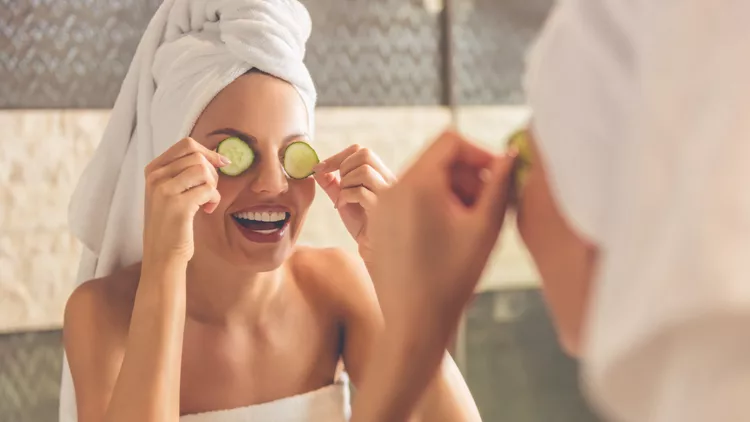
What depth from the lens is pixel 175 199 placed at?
0.79 metres

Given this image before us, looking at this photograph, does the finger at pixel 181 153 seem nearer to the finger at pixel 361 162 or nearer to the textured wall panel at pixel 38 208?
the finger at pixel 361 162

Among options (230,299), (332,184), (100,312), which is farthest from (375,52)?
(100,312)

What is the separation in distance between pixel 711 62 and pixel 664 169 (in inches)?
2.0

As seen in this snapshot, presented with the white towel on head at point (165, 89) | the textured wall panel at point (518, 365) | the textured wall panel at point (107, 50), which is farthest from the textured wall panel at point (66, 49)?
the textured wall panel at point (518, 365)

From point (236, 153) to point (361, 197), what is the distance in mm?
162

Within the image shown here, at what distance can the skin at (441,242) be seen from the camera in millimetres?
455

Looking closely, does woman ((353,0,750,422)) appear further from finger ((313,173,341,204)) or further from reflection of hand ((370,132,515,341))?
finger ((313,173,341,204))

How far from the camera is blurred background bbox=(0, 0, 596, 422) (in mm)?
1249

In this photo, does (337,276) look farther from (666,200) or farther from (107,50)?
(666,200)

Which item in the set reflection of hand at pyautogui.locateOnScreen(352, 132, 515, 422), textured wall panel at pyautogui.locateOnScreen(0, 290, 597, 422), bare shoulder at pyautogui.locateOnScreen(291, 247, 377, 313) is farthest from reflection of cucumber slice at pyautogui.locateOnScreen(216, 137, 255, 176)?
textured wall panel at pyautogui.locateOnScreen(0, 290, 597, 422)

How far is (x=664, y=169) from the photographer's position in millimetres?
310

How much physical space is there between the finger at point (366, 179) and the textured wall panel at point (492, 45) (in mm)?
760

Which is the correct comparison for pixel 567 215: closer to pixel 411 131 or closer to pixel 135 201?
pixel 135 201

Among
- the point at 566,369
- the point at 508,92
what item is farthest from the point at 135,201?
the point at 566,369
